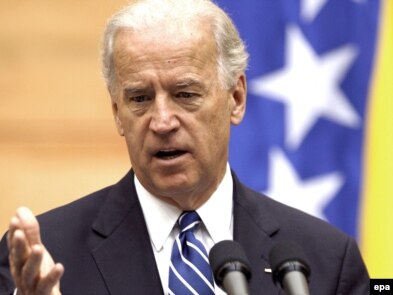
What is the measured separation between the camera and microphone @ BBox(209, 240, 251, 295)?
9.98ft

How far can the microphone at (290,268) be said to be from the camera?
305cm

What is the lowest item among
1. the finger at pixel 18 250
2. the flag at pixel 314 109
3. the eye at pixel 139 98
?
the finger at pixel 18 250

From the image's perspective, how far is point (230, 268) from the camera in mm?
3117

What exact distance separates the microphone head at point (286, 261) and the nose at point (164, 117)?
0.71 meters

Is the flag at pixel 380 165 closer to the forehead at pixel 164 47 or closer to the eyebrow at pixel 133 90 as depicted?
the forehead at pixel 164 47

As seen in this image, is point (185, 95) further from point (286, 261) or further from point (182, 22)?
point (286, 261)

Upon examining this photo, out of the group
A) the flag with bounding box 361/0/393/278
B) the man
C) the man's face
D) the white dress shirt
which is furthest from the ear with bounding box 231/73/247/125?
the flag with bounding box 361/0/393/278

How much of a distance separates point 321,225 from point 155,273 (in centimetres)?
64

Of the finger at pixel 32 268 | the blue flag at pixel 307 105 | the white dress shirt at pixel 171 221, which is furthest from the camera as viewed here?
the blue flag at pixel 307 105

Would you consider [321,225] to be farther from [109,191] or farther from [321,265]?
[109,191]

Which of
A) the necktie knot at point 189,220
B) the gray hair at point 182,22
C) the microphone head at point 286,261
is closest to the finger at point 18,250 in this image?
the microphone head at point 286,261

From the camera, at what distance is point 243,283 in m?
3.05

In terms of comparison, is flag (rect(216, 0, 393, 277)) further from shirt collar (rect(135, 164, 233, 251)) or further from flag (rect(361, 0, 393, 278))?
shirt collar (rect(135, 164, 233, 251))

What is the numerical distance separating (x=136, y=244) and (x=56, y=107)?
2.44 meters
